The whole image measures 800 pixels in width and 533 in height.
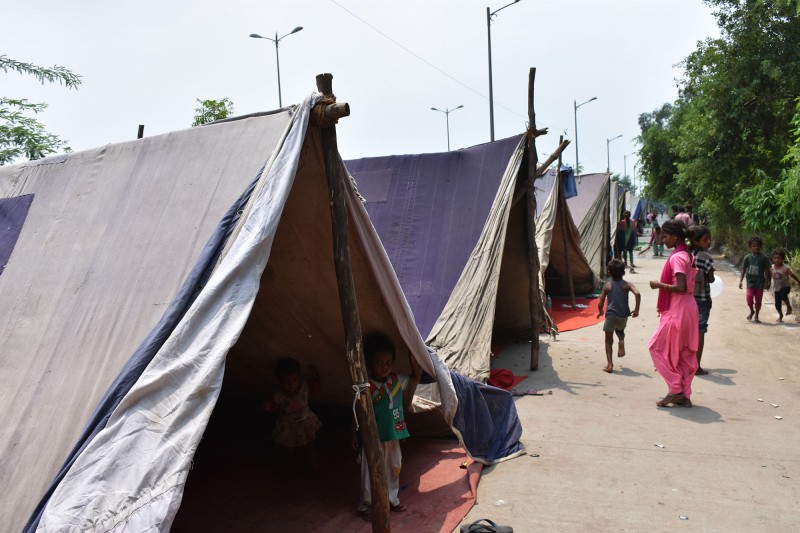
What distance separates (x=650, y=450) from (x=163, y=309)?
3763mm

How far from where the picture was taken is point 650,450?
16.0 ft

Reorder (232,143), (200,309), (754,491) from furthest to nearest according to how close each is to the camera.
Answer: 1. (754,491)
2. (232,143)
3. (200,309)

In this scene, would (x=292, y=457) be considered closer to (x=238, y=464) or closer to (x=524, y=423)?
(x=238, y=464)

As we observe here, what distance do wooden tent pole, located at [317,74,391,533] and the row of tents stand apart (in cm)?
9

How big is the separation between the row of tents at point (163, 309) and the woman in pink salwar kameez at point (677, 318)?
1.73 metres

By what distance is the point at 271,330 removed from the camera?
177 inches

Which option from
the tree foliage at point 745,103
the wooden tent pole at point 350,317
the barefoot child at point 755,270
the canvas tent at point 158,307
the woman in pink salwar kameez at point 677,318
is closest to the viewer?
the canvas tent at point 158,307

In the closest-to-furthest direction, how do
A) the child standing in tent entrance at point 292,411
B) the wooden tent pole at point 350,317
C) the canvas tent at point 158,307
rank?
the canvas tent at point 158,307, the wooden tent pole at point 350,317, the child standing in tent entrance at point 292,411

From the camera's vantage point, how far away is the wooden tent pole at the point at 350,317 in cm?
351

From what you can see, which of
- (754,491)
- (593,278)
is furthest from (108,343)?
(593,278)

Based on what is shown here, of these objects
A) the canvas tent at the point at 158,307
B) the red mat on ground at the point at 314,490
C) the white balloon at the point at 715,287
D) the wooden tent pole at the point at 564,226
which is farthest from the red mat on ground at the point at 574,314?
the red mat on ground at the point at 314,490

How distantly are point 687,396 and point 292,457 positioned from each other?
3724 mm

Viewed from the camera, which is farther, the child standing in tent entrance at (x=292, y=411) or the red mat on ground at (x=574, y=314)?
the red mat on ground at (x=574, y=314)

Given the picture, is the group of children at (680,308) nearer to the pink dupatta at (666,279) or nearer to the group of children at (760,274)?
the pink dupatta at (666,279)
